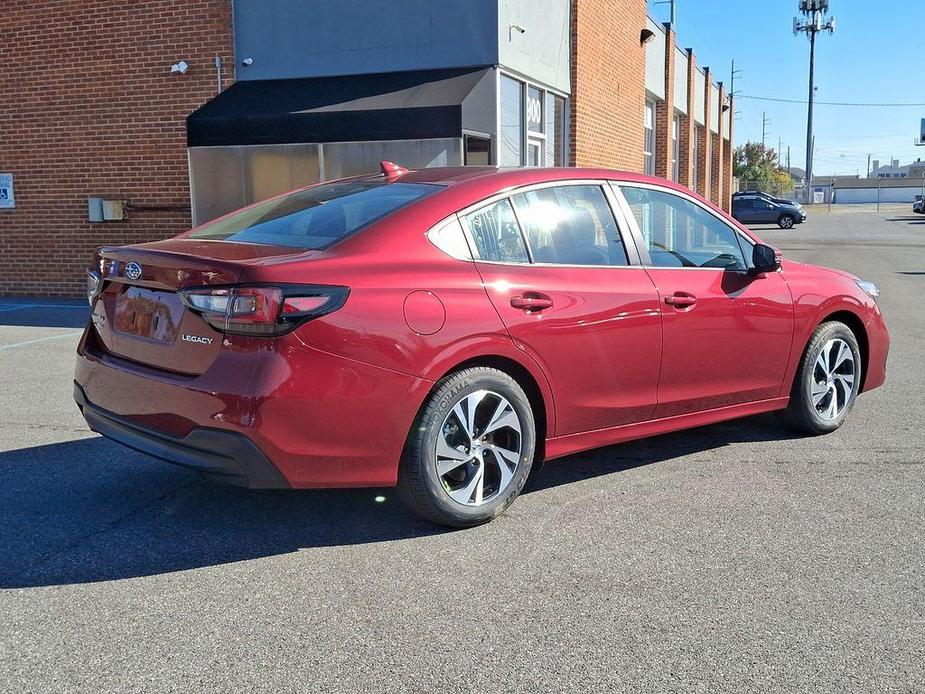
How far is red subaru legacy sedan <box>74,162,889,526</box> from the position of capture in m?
3.72

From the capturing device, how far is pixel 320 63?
43.8ft

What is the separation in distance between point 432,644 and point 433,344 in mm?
1282

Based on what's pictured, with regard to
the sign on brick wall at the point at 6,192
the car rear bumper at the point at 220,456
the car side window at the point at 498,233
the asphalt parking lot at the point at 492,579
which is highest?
the sign on brick wall at the point at 6,192

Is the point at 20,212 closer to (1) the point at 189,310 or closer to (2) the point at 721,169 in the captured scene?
(1) the point at 189,310

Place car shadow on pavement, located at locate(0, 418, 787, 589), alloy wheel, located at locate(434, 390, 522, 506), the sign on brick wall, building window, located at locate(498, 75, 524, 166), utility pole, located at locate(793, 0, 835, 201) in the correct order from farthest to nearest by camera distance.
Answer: utility pole, located at locate(793, 0, 835, 201), the sign on brick wall, building window, located at locate(498, 75, 524, 166), alloy wheel, located at locate(434, 390, 522, 506), car shadow on pavement, located at locate(0, 418, 787, 589)

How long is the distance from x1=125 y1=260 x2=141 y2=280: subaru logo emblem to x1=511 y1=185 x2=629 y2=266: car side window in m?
1.75

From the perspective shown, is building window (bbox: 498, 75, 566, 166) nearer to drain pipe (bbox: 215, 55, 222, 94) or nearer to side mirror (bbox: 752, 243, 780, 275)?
drain pipe (bbox: 215, 55, 222, 94)

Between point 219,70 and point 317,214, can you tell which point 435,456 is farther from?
point 219,70

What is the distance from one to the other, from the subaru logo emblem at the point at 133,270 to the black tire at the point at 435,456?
1.35 meters

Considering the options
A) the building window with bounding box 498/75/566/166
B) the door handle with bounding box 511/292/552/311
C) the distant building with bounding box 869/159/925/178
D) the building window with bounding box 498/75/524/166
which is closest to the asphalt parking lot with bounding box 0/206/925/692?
the door handle with bounding box 511/292/552/311

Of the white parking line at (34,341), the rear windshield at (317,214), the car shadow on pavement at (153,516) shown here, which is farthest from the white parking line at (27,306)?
the rear windshield at (317,214)

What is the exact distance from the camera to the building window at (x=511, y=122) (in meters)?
13.0

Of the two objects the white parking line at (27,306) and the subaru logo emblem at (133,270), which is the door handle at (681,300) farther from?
the white parking line at (27,306)

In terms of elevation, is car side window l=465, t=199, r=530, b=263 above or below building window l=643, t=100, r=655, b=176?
below
